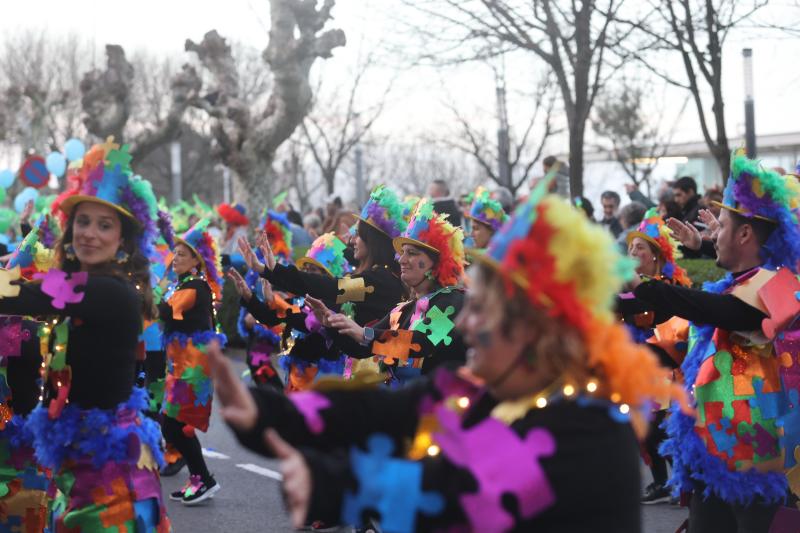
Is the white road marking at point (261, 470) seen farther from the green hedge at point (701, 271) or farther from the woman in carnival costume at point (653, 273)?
the green hedge at point (701, 271)

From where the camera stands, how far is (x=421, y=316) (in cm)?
578

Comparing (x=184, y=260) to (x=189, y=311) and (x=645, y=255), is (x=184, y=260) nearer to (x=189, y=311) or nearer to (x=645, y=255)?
(x=189, y=311)

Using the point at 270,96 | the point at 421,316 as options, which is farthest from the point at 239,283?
the point at 270,96

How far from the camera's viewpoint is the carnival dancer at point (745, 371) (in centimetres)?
498

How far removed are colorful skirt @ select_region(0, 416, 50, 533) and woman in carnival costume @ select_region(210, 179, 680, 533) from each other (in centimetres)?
325

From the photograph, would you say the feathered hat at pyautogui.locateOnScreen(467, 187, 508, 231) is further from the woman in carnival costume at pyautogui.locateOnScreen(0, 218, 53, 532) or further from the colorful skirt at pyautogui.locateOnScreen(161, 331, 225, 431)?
A: the woman in carnival costume at pyautogui.locateOnScreen(0, 218, 53, 532)

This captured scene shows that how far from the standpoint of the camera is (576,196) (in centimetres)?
1454

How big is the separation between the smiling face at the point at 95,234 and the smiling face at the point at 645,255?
4.16 metres

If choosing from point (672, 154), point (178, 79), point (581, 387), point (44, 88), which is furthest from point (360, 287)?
point (44, 88)

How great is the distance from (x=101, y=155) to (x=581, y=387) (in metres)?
2.91

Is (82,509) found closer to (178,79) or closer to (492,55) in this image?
(492,55)

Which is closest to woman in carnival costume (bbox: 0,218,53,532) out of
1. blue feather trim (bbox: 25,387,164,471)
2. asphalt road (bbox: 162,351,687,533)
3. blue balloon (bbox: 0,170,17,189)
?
blue feather trim (bbox: 25,387,164,471)

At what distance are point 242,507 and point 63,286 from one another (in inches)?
158

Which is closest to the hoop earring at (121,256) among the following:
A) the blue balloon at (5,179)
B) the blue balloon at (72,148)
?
the blue balloon at (5,179)
